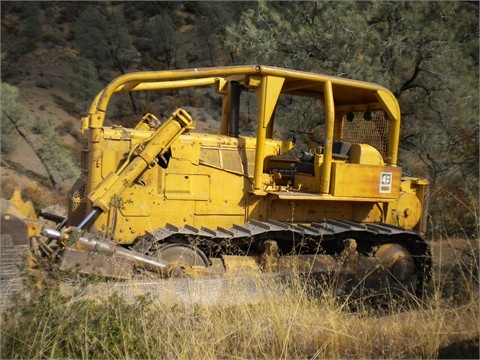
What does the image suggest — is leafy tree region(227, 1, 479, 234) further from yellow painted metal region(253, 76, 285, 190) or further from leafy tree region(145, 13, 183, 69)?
leafy tree region(145, 13, 183, 69)

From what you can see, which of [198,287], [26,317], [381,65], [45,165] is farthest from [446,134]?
[45,165]

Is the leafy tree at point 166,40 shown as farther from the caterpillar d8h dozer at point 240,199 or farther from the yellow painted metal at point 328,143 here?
the yellow painted metal at point 328,143

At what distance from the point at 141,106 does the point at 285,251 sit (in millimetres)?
21604

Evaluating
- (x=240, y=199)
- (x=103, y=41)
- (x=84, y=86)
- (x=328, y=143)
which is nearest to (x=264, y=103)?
(x=328, y=143)

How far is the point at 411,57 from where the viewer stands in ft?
37.8

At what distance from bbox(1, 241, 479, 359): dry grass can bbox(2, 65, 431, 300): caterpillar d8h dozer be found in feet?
3.76

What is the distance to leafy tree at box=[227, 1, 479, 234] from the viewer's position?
11.3 metres

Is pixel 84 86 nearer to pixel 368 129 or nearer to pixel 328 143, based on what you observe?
pixel 368 129

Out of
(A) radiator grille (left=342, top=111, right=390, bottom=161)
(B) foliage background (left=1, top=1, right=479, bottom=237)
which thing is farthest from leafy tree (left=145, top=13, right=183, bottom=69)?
(A) radiator grille (left=342, top=111, right=390, bottom=161)

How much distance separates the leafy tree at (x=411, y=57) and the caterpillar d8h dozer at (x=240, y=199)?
459 cm

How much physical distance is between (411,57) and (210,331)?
9468 mm

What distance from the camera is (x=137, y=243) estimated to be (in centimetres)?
579

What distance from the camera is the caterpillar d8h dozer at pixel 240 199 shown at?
18.7 ft

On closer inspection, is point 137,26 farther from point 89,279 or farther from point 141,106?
point 89,279
